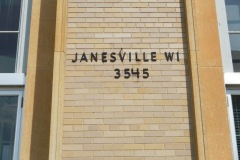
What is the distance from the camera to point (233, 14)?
565cm

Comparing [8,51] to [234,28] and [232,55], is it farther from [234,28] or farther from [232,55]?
[234,28]

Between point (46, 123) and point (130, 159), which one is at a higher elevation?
point (46, 123)

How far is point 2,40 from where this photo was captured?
18.0 feet

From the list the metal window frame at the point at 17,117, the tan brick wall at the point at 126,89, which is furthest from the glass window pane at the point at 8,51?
the tan brick wall at the point at 126,89

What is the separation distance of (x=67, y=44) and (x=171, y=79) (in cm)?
152

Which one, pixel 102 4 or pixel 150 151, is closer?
pixel 150 151

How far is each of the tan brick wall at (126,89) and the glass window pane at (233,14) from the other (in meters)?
0.87

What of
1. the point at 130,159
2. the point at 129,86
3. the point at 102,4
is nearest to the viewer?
the point at 130,159

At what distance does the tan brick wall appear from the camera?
4.64 meters

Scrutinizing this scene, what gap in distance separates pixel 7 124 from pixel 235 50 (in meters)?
3.47

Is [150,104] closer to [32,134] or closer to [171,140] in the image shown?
[171,140]

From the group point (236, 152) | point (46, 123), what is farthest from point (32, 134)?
point (236, 152)

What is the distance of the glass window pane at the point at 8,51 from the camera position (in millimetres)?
5340

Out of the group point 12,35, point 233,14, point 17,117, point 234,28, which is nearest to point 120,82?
point 17,117
